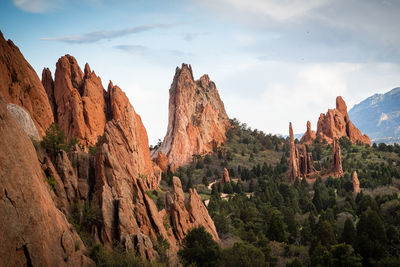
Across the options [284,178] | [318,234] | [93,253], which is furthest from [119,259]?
[284,178]

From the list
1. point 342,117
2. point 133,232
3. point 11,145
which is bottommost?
point 133,232

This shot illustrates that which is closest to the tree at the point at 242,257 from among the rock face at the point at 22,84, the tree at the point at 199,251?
the tree at the point at 199,251

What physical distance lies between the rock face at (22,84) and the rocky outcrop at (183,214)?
1517cm

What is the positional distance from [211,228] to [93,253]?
22918 mm

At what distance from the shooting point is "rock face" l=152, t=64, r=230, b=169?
121 metres

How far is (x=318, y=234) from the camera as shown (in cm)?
4875

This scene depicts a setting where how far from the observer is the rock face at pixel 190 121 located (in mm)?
121250

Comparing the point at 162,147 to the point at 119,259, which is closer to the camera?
the point at 119,259

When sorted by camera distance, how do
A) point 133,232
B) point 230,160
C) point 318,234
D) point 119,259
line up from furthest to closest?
point 230,160 < point 318,234 < point 133,232 < point 119,259

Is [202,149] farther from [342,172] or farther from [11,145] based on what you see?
[11,145]

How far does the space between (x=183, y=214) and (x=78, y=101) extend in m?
32.6

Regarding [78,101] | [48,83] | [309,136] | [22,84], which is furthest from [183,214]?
[309,136]

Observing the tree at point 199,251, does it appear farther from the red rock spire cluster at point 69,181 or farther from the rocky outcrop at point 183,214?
the rocky outcrop at point 183,214

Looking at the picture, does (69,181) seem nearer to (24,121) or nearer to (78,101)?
(24,121)
